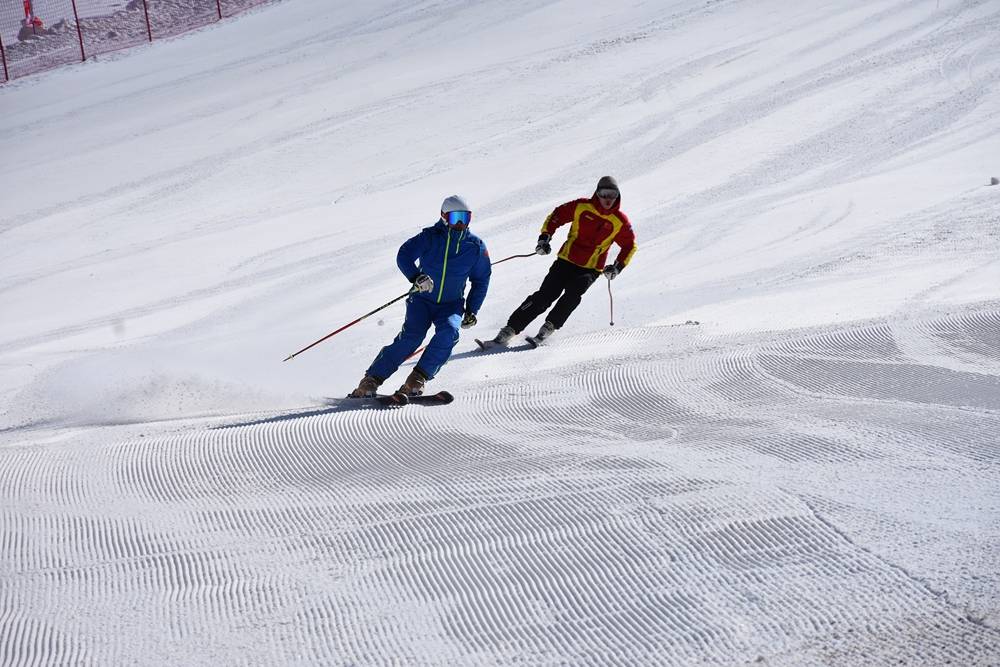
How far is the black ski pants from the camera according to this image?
913cm

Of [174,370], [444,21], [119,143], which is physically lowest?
[174,370]

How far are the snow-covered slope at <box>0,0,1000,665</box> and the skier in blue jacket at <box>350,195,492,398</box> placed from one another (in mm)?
512

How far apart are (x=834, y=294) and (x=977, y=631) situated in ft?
22.6

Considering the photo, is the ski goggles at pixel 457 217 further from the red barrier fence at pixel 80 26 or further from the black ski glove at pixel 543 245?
the red barrier fence at pixel 80 26

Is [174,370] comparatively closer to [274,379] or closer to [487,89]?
[274,379]

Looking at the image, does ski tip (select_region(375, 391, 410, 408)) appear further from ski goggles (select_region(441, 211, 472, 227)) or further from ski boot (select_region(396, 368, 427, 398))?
ski goggles (select_region(441, 211, 472, 227))

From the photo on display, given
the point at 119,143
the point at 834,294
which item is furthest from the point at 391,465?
the point at 119,143

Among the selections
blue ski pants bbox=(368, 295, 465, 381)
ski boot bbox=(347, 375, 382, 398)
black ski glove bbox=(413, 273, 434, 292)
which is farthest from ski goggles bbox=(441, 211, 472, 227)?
ski boot bbox=(347, 375, 382, 398)

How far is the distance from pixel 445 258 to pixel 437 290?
0.81ft

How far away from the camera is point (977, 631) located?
310 centimetres

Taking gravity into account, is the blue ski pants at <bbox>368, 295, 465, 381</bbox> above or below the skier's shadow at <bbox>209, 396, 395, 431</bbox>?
above

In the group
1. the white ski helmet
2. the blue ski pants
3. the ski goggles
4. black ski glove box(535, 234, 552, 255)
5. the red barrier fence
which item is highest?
the red barrier fence

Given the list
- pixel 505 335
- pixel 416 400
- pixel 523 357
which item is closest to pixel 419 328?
pixel 416 400

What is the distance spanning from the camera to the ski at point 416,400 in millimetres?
6391
